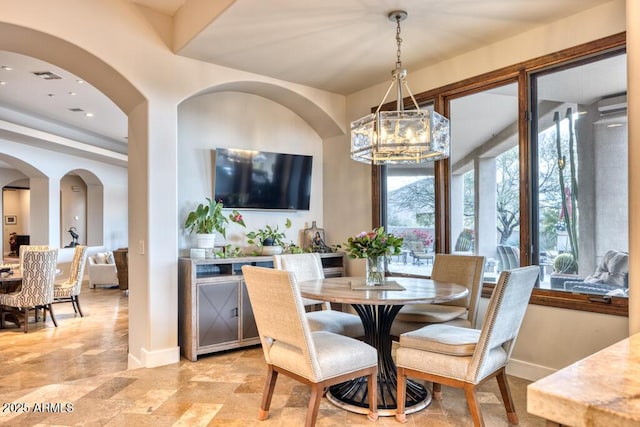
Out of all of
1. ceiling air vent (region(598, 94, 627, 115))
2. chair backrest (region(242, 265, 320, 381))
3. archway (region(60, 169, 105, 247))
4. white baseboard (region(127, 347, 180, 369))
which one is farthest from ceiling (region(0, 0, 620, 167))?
archway (region(60, 169, 105, 247))

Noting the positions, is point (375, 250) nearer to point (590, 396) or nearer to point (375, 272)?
point (375, 272)

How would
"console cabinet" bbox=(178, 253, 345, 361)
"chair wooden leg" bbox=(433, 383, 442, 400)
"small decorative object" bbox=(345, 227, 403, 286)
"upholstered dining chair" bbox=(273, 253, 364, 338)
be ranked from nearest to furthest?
"chair wooden leg" bbox=(433, 383, 442, 400), "small decorative object" bbox=(345, 227, 403, 286), "upholstered dining chair" bbox=(273, 253, 364, 338), "console cabinet" bbox=(178, 253, 345, 361)

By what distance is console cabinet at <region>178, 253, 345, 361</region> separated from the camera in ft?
13.1

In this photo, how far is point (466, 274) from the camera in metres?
3.61

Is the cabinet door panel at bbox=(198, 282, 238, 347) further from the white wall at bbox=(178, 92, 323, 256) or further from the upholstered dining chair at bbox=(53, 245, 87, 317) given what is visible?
the upholstered dining chair at bbox=(53, 245, 87, 317)

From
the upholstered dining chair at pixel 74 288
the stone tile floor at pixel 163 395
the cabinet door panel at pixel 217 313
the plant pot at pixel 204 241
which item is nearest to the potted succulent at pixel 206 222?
the plant pot at pixel 204 241

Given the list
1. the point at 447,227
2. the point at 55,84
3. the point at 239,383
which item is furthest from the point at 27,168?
the point at 447,227

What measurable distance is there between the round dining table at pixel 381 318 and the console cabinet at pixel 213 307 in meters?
1.23

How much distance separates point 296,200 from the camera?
17.5ft

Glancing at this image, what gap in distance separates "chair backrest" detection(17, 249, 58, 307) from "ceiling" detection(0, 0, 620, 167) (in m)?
2.24

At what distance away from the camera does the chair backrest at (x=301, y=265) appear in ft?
12.1

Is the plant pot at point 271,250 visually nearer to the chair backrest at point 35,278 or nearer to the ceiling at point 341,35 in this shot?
the ceiling at point 341,35

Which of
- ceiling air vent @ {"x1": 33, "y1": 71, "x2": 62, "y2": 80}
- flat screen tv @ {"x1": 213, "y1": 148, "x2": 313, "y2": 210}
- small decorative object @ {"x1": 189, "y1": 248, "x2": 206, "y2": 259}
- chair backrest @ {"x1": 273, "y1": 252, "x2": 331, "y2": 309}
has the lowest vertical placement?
chair backrest @ {"x1": 273, "y1": 252, "x2": 331, "y2": 309}

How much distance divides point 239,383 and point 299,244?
230 centimetres
